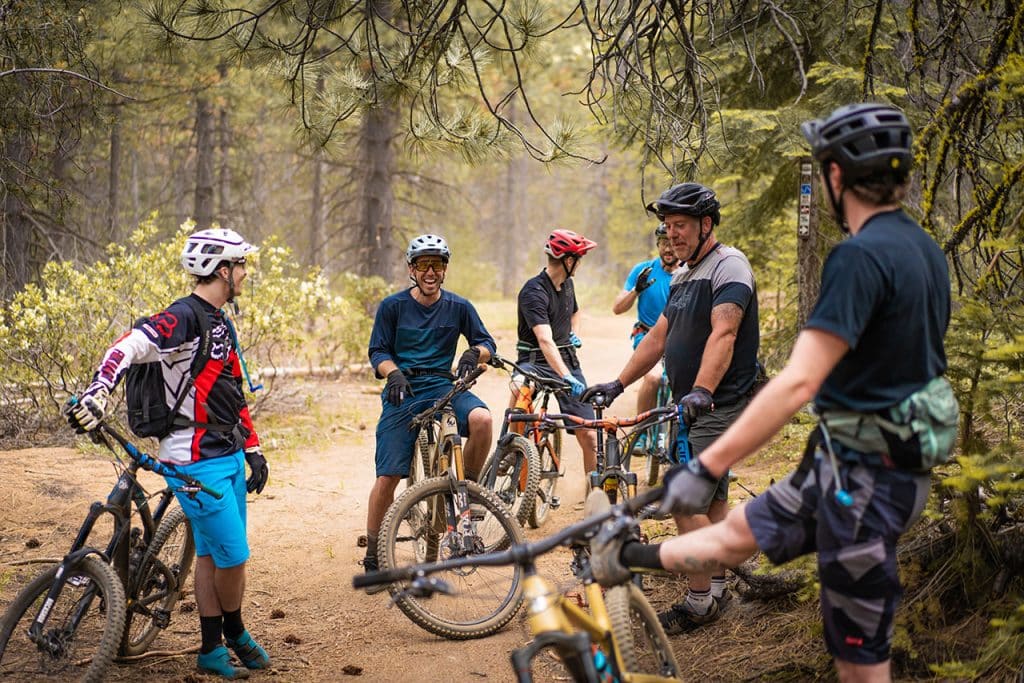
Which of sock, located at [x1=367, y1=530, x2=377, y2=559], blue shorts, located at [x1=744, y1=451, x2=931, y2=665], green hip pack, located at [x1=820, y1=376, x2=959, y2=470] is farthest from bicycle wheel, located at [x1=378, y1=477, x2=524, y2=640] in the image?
green hip pack, located at [x1=820, y1=376, x2=959, y2=470]

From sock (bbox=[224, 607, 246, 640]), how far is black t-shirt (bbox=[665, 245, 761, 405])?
2689 mm

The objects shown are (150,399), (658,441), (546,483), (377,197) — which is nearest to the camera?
(150,399)

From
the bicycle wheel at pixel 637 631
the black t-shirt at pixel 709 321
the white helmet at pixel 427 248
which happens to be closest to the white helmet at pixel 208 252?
the white helmet at pixel 427 248

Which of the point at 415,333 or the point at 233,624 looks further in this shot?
the point at 415,333

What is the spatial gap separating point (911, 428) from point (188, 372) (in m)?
3.43

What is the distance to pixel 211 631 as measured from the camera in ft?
16.1

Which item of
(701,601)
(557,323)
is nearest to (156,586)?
(701,601)

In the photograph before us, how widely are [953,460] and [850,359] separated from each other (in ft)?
5.19

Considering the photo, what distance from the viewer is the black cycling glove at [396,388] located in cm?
577

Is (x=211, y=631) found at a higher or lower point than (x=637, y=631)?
lower

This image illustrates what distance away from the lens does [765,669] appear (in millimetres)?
4359

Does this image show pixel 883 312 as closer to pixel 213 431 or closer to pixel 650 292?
pixel 213 431

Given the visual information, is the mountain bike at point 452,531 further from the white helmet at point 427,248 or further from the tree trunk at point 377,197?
the tree trunk at point 377,197

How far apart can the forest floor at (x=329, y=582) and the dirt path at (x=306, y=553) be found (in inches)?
0.5
